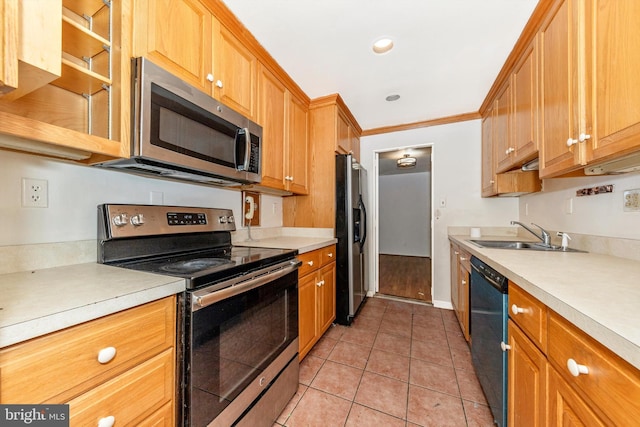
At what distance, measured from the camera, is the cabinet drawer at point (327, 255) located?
2047 millimetres

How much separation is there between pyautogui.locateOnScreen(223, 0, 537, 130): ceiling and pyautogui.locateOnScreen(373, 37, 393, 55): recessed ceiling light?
0.13 feet

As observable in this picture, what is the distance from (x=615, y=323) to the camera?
0.52 metres

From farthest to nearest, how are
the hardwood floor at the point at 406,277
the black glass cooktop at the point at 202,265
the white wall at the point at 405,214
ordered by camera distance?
the white wall at the point at 405,214, the hardwood floor at the point at 406,277, the black glass cooktop at the point at 202,265

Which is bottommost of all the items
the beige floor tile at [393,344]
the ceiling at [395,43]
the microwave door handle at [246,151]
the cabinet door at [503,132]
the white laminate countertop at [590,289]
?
the beige floor tile at [393,344]

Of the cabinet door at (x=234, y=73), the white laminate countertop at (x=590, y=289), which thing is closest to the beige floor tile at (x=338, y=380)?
the white laminate countertop at (x=590, y=289)

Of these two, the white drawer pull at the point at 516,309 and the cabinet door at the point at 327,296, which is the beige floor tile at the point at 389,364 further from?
the white drawer pull at the point at 516,309

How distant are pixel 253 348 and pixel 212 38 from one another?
5.49 ft

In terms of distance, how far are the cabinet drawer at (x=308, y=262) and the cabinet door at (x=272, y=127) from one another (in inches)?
24.3

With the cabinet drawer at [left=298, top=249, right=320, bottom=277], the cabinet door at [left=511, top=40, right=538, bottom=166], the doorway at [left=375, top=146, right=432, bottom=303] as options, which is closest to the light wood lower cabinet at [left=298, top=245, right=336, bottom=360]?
the cabinet drawer at [left=298, top=249, right=320, bottom=277]

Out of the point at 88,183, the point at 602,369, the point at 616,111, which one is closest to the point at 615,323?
the point at 602,369

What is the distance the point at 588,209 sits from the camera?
1522 mm

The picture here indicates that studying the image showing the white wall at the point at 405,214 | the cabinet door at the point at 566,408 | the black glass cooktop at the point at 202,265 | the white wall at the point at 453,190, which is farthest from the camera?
the white wall at the point at 405,214

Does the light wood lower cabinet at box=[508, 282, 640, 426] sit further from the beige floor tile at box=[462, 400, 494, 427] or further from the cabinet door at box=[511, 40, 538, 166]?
the cabinet door at box=[511, 40, 538, 166]

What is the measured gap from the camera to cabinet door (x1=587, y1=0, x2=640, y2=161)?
2.68 ft
